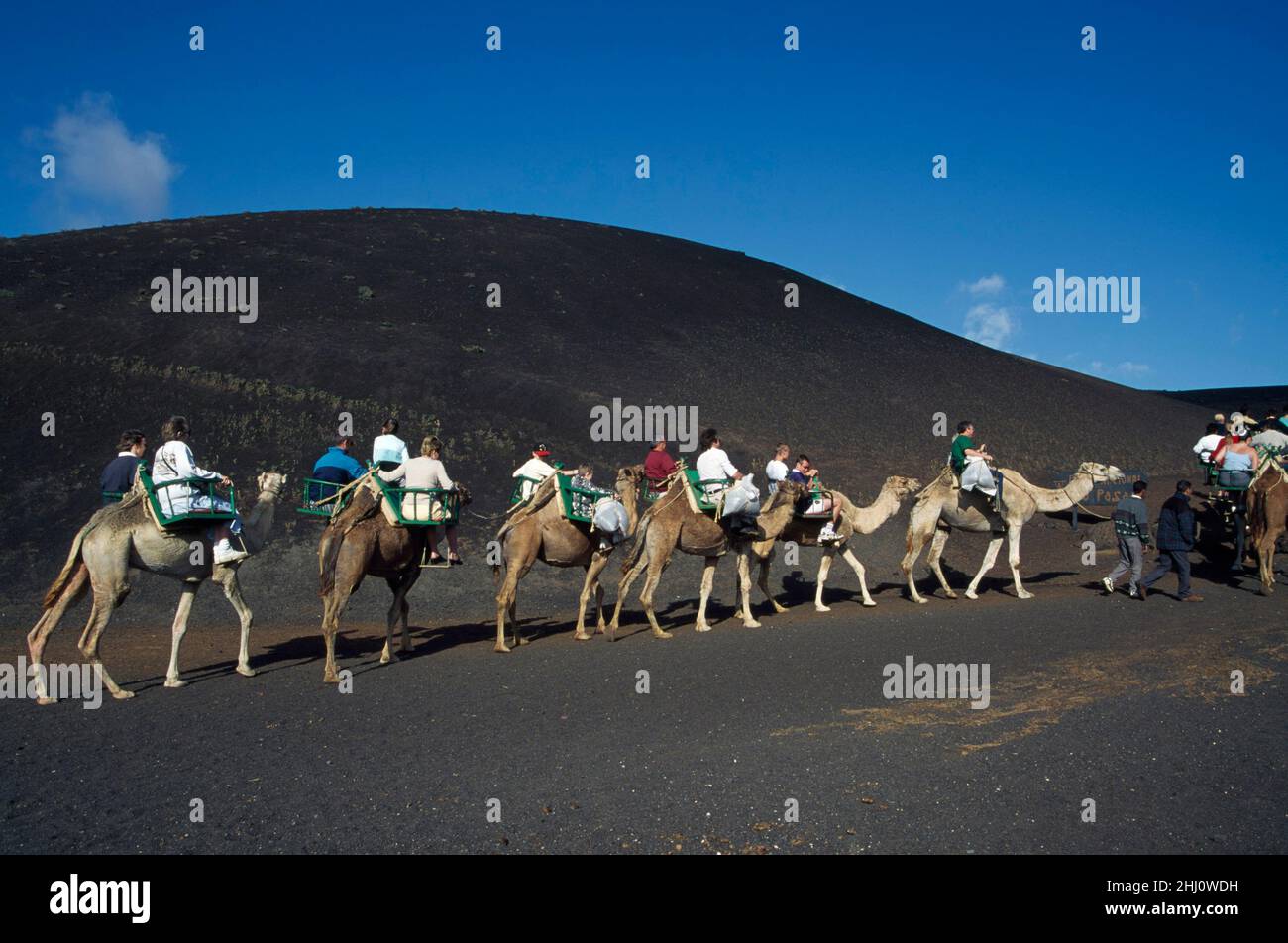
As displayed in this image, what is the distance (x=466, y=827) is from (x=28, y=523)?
22.0m

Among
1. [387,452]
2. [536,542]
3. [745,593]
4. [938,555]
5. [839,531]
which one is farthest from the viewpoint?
[938,555]


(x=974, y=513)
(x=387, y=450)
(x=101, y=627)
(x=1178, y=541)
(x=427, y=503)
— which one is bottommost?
(x=101, y=627)

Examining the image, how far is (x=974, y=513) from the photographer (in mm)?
19531

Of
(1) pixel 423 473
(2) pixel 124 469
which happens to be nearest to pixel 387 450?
(1) pixel 423 473

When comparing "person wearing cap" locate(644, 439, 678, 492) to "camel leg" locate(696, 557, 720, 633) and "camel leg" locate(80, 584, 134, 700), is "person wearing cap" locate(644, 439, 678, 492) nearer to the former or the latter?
"camel leg" locate(696, 557, 720, 633)

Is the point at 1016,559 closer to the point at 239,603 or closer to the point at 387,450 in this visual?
the point at 387,450

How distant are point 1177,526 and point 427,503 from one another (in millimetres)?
13894

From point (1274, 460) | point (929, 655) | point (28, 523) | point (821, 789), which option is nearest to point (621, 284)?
point (28, 523)

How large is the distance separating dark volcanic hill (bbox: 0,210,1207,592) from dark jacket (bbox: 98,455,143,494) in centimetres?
982

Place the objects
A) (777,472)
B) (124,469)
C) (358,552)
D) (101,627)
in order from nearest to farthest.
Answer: (101,627) < (358,552) < (124,469) < (777,472)

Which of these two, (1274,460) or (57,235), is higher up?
(57,235)
